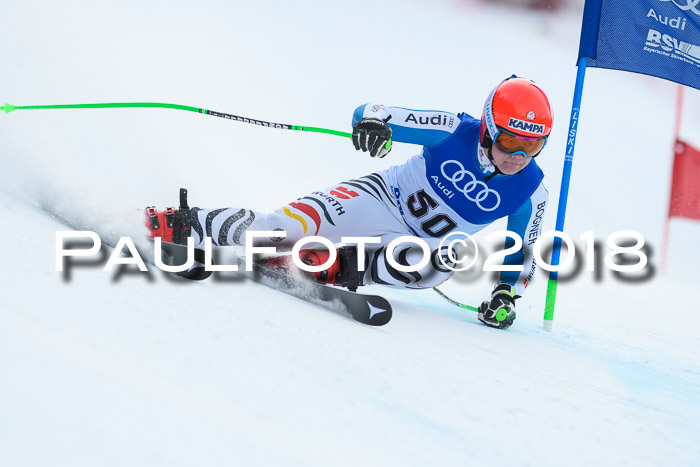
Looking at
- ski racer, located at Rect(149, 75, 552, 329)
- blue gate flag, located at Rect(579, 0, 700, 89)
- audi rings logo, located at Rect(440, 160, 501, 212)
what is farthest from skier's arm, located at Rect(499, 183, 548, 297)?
blue gate flag, located at Rect(579, 0, 700, 89)

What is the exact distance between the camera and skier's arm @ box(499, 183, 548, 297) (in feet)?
10.8

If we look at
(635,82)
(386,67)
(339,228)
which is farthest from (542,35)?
(339,228)

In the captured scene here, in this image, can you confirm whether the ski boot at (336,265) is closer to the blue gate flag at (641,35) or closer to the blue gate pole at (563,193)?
the blue gate pole at (563,193)

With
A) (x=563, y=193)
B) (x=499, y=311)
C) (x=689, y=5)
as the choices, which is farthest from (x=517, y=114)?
(x=689, y=5)

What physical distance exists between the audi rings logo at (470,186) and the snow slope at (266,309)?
653 millimetres

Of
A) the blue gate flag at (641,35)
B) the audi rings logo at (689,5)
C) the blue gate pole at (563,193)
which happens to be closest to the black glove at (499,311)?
the blue gate pole at (563,193)

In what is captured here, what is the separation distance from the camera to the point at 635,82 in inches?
359

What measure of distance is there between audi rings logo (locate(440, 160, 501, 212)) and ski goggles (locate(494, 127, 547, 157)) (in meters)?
0.26

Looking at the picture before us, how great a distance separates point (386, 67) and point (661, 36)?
16.8ft

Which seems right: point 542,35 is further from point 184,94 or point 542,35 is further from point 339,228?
point 339,228

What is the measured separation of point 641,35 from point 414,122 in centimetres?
195

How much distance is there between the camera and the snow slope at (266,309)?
1.11 meters

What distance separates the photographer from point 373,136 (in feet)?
9.55

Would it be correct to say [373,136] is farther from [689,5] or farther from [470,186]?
[689,5]
